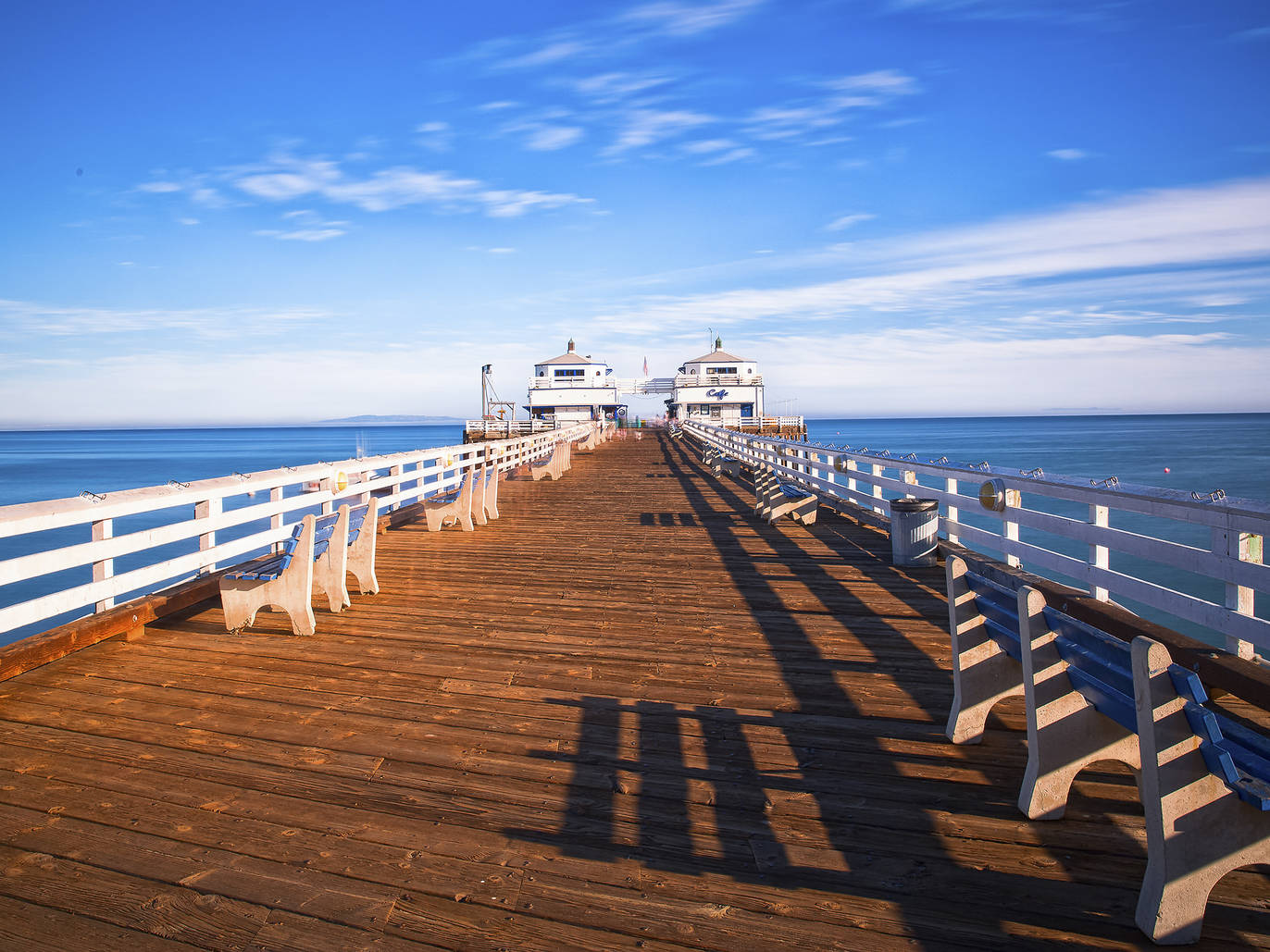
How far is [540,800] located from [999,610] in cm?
224

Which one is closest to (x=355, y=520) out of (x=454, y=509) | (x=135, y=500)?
(x=135, y=500)

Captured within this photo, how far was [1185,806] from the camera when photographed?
87.1 inches

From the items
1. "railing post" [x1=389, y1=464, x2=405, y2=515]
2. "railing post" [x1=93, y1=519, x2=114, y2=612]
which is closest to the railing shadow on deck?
"railing post" [x1=93, y1=519, x2=114, y2=612]

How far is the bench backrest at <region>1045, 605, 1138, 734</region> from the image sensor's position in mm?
2480

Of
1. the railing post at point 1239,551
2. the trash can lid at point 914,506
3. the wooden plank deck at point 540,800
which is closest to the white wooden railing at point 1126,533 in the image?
the railing post at point 1239,551

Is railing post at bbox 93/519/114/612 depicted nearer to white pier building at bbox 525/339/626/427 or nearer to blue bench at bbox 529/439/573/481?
blue bench at bbox 529/439/573/481

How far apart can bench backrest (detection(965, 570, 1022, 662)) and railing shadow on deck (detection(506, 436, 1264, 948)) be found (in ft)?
1.86

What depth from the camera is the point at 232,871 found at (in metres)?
2.67

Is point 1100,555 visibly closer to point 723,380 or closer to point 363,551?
point 363,551

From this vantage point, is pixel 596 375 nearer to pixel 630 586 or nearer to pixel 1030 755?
pixel 630 586

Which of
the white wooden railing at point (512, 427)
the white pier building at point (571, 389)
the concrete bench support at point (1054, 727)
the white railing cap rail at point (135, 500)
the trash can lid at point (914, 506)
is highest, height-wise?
the white pier building at point (571, 389)

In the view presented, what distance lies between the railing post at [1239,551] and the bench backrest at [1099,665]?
183 cm

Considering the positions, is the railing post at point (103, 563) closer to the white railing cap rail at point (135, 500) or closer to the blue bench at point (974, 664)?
the white railing cap rail at point (135, 500)

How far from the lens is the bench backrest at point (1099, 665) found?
2.48m
